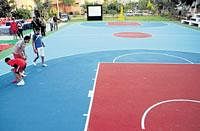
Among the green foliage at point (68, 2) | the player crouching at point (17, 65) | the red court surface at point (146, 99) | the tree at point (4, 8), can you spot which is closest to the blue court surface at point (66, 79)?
the player crouching at point (17, 65)

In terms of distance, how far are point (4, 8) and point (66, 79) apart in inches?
1043

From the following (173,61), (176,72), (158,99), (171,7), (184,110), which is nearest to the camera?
(184,110)

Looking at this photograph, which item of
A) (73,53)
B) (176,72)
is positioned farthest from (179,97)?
(73,53)

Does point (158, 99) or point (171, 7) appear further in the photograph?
point (171, 7)

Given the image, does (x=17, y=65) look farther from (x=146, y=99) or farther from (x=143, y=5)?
(x=143, y=5)

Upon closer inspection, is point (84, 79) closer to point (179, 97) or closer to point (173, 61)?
point (179, 97)

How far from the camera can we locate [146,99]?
24.0 feet

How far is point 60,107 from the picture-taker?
691cm

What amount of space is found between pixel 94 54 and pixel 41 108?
23.1ft

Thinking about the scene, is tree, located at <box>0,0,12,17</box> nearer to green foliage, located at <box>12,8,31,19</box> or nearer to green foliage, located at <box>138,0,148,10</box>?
green foliage, located at <box>12,8,31,19</box>

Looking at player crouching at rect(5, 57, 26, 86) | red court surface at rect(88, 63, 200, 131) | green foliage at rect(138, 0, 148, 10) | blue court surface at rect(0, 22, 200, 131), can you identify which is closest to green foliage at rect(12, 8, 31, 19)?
blue court surface at rect(0, 22, 200, 131)

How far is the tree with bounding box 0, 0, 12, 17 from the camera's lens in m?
32.2

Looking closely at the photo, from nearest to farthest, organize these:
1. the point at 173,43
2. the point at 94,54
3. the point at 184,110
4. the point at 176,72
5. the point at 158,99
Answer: the point at 184,110 → the point at 158,99 → the point at 176,72 → the point at 94,54 → the point at 173,43

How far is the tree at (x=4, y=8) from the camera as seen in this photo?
3218cm
